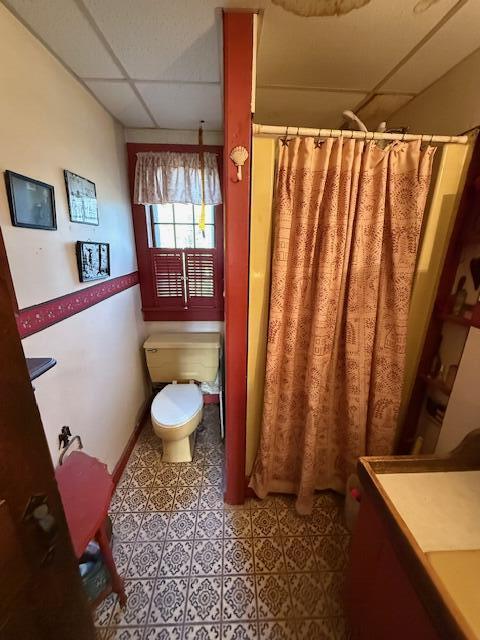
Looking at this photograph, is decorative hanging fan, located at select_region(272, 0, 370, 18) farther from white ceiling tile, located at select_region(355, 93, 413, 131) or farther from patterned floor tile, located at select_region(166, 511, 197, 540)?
patterned floor tile, located at select_region(166, 511, 197, 540)

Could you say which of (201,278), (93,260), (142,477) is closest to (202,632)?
(142,477)

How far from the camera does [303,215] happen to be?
1.03 metres

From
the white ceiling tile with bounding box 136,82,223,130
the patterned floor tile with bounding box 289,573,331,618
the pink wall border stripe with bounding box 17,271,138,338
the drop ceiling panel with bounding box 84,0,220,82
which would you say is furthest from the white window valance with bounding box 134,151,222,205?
the patterned floor tile with bounding box 289,573,331,618

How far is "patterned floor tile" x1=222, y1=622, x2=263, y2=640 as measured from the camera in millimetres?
966

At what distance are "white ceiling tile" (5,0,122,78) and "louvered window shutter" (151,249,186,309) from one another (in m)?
1.07

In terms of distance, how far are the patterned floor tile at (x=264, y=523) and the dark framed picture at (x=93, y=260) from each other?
1.59m

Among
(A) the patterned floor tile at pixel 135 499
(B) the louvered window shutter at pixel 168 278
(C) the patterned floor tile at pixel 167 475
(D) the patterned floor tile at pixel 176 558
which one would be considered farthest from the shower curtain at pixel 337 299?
(B) the louvered window shutter at pixel 168 278

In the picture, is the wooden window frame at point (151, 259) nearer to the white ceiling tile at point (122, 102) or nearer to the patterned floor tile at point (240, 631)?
the white ceiling tile at point (122, 102)

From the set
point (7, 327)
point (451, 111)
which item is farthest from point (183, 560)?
point (451, 111)

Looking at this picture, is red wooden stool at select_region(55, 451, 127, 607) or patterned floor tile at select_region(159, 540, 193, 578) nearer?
red wooden stool at select_region(55, 451, 127, 607)

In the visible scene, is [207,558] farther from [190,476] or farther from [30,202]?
[30,202]

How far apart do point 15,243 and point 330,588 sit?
1.91 m

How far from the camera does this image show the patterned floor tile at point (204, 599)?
1.02m

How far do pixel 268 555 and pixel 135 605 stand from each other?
61cm
